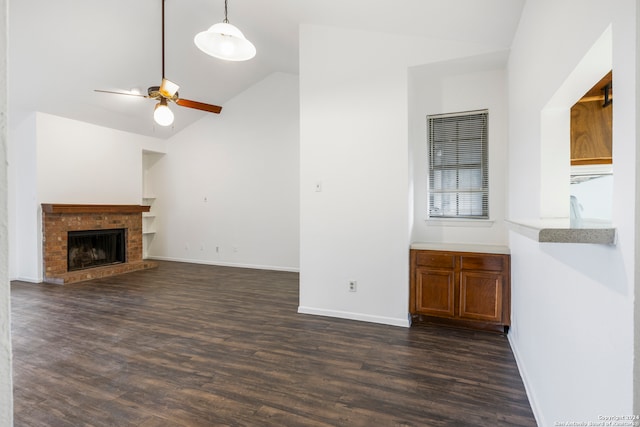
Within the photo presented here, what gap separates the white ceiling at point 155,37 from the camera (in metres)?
2.95

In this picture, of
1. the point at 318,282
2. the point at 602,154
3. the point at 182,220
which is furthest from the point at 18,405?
the point at 182,220

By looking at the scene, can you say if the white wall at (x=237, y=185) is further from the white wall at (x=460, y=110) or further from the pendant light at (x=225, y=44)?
the pendant light at (x=225, y=44)

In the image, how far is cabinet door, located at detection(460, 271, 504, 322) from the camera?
125 inches

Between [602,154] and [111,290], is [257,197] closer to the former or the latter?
[111,290]

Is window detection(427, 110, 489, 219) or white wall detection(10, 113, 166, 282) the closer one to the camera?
window detection(427, 110, 489, 219)

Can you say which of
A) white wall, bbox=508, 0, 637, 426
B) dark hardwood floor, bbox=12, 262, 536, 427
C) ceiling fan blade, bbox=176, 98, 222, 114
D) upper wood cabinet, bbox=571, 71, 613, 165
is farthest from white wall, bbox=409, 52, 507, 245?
ceiling fan blade, bbox=176, 98, 222, 114

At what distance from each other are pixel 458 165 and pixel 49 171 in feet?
20.3

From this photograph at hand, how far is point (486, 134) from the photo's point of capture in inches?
148

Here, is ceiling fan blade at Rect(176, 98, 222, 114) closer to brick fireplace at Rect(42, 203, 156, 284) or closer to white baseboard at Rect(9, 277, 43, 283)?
brick fireplace at Rect(42, 203, 156, 284)

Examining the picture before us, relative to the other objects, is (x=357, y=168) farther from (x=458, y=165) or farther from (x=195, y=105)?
(x=195, y=105)

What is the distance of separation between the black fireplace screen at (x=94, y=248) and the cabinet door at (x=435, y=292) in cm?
574

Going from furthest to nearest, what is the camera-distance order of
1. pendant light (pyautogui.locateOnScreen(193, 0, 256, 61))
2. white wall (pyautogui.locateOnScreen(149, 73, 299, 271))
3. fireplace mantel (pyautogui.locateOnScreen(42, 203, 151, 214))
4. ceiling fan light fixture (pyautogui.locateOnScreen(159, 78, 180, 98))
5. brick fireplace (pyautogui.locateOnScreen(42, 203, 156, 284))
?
1. white wall (pyautogui.locateOnScreen(149, 73, 299, 271))
2. brick fireplace (pyautogui.locateOnScreen(42, 203, 156, 284))
3. fireplace mantel (pyautogui.locateOnScreen(42, 203, 151, 214))
4. ceiling fan light fixture (pyautogui.locateOnScreen(159, 78, 180, 98))
5. pendant light (pyautogui.locateOnScreen(193, 0, 256, 61))

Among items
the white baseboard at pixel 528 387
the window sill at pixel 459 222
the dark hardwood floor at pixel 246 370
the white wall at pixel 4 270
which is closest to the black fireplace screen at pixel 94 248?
the dark hardwood floor at pixel 246 370

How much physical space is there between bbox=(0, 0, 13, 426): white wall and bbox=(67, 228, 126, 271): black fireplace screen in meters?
6.37
